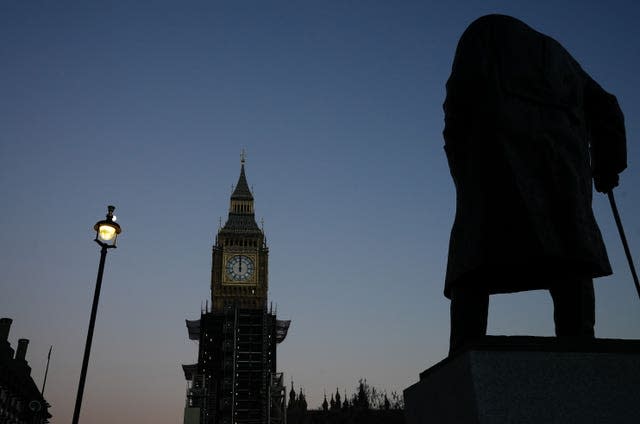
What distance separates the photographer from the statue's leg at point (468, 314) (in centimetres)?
429

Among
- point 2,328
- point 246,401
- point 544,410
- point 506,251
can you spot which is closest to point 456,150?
point 506,251

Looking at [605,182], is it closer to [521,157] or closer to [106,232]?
[521,157]

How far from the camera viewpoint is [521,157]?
4.26m

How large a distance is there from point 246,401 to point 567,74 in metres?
55.7

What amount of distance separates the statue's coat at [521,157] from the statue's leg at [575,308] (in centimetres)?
10

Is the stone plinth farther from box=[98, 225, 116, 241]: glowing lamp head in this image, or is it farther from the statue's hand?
box=[98, 225, 116, 241]: glowing lamp head

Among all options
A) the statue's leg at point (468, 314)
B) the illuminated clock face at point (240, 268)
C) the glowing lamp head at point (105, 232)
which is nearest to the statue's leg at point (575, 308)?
the statue's leg at point (468, 314)

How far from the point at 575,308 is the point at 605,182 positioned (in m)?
1.31

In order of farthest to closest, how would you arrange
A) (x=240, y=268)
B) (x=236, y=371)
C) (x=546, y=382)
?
1. (x=240, y=268)
2. (x=236, y=371)
3. (x=546, y=382)

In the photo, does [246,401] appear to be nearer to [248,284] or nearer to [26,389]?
[26,389]

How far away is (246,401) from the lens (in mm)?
56062

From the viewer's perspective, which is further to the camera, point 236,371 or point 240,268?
point 240,268

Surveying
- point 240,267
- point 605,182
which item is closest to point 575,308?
point 605,182

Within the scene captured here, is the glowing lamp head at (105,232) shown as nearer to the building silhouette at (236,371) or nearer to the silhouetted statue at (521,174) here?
the silhouetted statue at (521,174)
